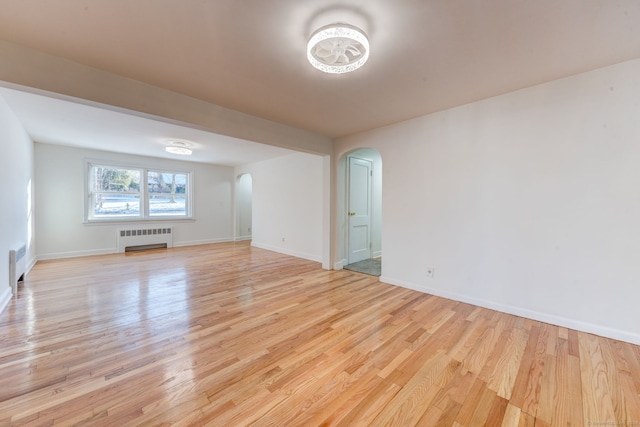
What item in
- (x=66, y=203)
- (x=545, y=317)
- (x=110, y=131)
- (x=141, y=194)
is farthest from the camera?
(x=141, y=194)

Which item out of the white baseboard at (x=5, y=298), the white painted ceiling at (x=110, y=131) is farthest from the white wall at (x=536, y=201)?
the white baseboard at (x=5, y=298)

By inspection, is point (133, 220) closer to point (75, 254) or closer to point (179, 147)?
point (75, 254)

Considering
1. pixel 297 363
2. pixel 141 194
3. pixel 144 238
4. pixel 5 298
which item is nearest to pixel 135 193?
pixel 141 194

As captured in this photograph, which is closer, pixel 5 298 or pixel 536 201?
pixel 536 201

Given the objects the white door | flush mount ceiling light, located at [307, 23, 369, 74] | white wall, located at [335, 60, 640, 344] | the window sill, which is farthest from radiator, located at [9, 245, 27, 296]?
white wall, located at [335, 60, 640, 344]

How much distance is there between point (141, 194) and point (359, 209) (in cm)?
549

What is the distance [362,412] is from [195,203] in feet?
23.0

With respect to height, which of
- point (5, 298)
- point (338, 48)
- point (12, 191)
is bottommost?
point (5, 298)

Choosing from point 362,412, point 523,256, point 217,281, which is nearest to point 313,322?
point 362,412

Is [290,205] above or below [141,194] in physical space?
below

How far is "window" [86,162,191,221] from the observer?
223 inches

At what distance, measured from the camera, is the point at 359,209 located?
4.96m

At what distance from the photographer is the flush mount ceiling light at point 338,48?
158 centimetres

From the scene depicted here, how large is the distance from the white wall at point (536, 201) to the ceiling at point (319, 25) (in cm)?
32
